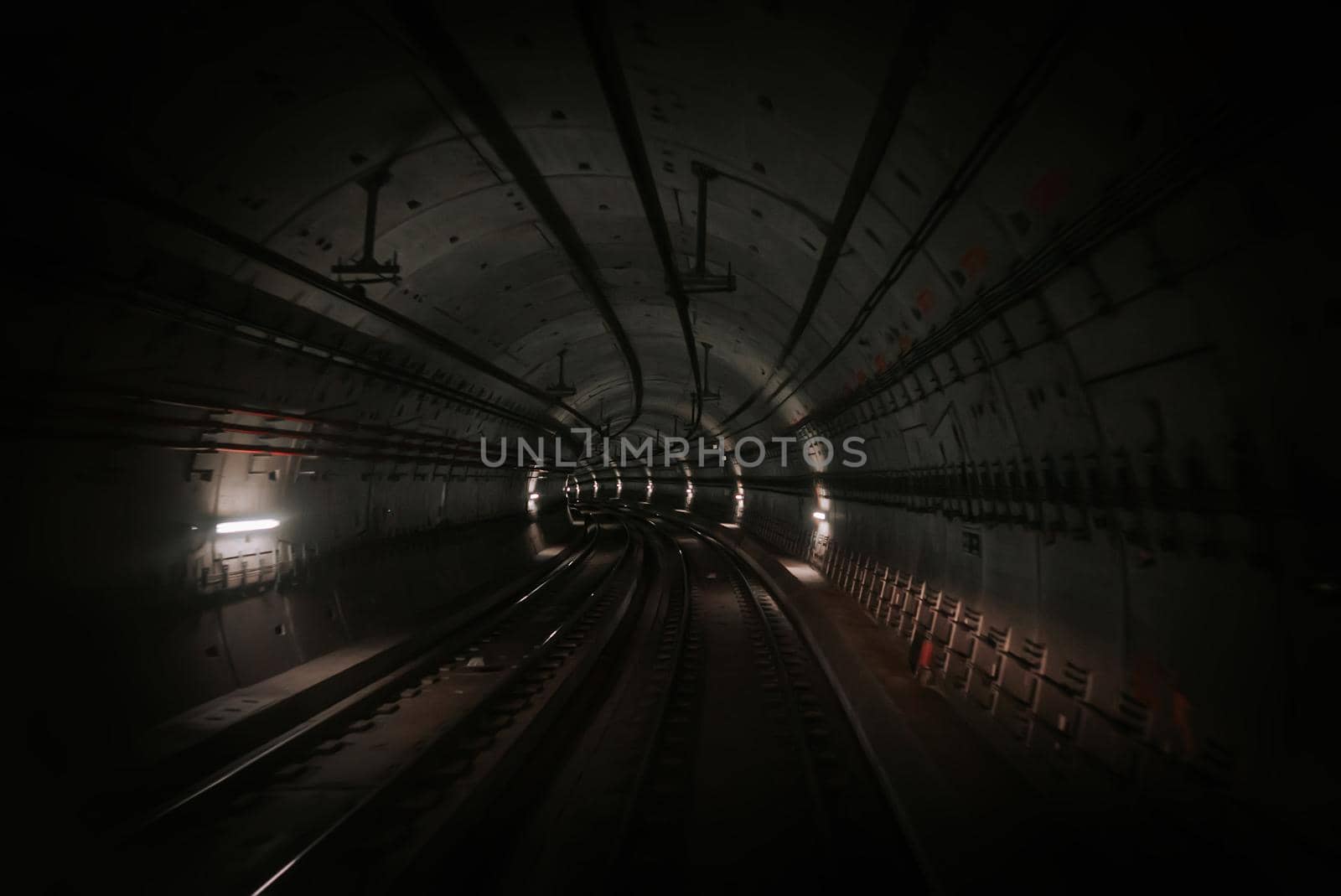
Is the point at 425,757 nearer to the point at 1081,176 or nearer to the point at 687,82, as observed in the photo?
the point at 687,82

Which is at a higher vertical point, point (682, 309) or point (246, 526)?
point (682, 309)

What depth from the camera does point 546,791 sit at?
5.68 m

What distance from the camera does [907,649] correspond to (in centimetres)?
925

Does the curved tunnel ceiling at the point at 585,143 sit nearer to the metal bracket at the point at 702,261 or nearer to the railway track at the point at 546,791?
the metal bracket at the point at 702,261

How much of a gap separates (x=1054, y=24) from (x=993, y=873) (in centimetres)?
466

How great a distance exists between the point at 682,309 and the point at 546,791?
6.50 metres

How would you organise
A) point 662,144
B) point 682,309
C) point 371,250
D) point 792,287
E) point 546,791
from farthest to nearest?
1. point 682,309
2. point 792,287
3. point 371,250
4. point 662,144
5. point 546,791

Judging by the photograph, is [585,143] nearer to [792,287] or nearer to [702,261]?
[702,261]

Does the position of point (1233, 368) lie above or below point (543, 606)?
above

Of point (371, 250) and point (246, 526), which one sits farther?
point (246, 526)

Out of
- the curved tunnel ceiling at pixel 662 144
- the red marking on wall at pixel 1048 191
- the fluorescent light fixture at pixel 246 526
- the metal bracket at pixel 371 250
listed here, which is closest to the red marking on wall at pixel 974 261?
the curved tunnel ceiling at pixel 662 144

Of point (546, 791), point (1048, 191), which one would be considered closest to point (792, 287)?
point (1048, 191)

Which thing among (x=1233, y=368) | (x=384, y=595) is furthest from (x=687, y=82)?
(x=384, y=595)

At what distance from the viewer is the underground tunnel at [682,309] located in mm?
3562
